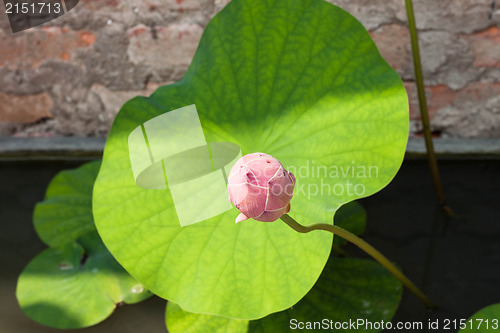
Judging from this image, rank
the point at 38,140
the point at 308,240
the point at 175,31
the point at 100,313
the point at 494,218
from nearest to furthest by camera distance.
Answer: the point at 308,240 < the point at 100,313 < the point at 494,218 < the point at 175,31 < the point at 38,140

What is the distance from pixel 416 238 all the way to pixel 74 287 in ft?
3.31

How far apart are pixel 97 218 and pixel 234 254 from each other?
29 cm

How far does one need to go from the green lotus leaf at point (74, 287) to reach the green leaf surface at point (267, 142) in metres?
0.39

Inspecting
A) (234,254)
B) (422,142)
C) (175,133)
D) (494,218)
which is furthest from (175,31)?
(494,218)

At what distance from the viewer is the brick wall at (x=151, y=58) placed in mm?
1675

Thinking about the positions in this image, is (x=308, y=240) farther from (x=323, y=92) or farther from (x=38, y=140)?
(x=38, y=140)

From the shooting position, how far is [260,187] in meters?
0.55

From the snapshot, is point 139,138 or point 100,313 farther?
point 100,313

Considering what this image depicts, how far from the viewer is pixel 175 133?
100 centimetres

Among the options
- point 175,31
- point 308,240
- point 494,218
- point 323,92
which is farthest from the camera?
point 175,31

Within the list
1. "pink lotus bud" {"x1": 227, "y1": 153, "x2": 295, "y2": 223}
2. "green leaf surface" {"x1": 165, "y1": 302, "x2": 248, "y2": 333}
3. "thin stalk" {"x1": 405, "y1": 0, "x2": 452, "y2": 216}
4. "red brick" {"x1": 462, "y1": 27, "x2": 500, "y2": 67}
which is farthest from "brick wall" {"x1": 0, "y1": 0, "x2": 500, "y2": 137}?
"pink lotus bud" {"x1": 227, "y1": 153, "x2": 295, "y2": 223}

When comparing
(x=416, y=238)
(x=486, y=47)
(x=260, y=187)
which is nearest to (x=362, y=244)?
(x=260, y=187)

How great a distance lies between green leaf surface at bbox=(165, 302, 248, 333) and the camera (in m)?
1.05

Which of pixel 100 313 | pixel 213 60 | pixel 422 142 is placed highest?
pixel 213 60
